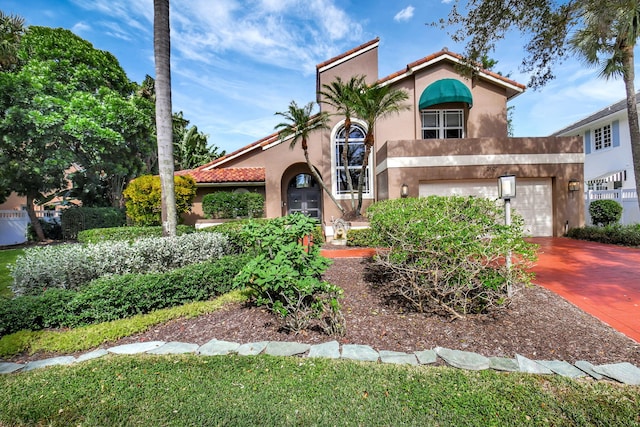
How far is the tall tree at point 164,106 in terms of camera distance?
6973 mm

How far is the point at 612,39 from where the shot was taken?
10117mm

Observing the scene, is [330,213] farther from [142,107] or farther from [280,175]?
[142,107]

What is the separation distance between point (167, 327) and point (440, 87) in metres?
15.1

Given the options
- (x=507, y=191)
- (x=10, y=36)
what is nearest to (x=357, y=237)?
(x=507, y=191)

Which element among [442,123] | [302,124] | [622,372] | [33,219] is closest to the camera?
[622,372]

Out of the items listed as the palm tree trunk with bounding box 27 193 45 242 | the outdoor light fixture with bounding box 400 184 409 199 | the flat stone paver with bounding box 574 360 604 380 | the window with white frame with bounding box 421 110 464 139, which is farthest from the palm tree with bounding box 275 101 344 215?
the palm tree trunk with bounding box 27 193 45 242

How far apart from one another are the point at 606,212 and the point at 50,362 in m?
19.6

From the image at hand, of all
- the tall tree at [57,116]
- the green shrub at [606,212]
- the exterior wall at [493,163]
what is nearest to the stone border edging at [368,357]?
the exterior wall at [493,163]

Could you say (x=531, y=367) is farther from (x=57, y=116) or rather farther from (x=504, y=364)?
(x=57, y=116)

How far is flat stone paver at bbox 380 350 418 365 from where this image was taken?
11.1 feet

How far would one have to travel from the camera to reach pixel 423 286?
4.53 m

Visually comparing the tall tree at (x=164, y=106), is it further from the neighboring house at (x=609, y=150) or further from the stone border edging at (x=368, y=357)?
the neighboring house at (x=609, y=150)

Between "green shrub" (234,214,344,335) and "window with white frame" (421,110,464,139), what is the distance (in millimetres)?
12888

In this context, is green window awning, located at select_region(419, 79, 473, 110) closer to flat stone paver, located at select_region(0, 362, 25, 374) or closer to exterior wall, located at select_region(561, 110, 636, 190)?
exterior wall, located at select_region(561, 110, 636, 190)
